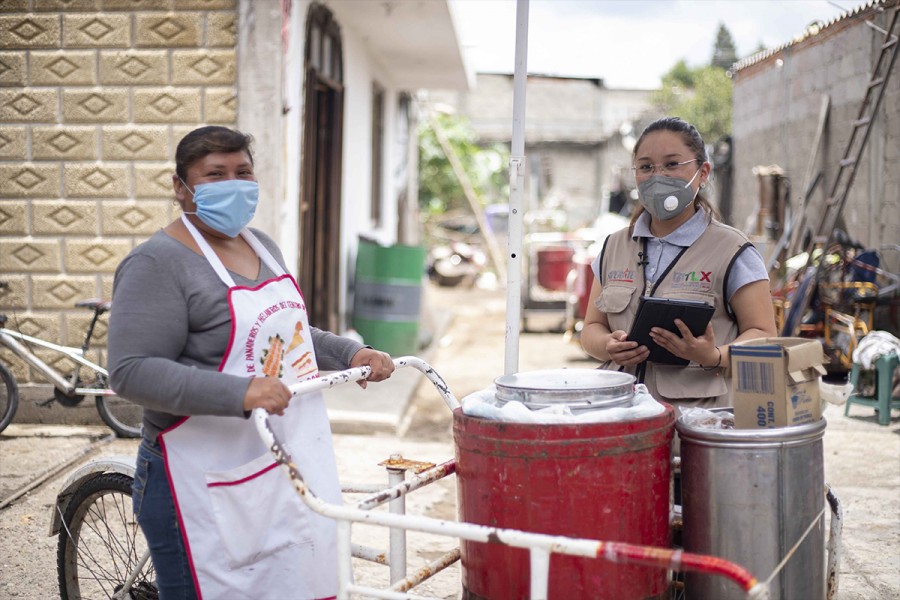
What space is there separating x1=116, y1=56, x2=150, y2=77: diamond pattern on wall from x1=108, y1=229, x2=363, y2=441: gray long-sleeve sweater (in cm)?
441

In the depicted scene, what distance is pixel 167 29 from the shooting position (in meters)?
6.33

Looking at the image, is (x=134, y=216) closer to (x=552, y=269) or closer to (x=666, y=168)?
(x=666, y=168)

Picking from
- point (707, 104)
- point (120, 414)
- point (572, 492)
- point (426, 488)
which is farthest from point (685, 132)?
point (707, 104)

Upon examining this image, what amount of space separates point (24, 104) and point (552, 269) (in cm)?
892

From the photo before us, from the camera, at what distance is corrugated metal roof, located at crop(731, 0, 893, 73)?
898cm

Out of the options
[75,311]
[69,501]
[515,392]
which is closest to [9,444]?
[75,311]

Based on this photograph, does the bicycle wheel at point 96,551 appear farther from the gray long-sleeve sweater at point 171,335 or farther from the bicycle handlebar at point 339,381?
the bicycle handlebar at point 339,381

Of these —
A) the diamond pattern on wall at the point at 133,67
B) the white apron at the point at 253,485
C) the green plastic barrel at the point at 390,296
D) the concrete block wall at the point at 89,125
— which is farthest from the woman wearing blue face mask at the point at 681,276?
the green plastic barrel at the point at 390,296

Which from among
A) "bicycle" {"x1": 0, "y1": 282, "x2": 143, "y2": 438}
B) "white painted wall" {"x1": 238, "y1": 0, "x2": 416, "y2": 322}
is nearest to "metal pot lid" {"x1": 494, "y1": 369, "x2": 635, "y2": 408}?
"white painted wall" {"x1": 238, "y1": 0, "x2": 416, "y2": 322}

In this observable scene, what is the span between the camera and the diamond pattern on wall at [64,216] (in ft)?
21.3

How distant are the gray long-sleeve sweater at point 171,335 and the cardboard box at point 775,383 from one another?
120 cm

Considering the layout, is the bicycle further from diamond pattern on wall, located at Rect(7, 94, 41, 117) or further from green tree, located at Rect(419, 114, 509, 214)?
green tree, located at Rect(419, 114, 509, 214)

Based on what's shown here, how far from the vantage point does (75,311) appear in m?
6.57

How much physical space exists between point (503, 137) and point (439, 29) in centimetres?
2267
